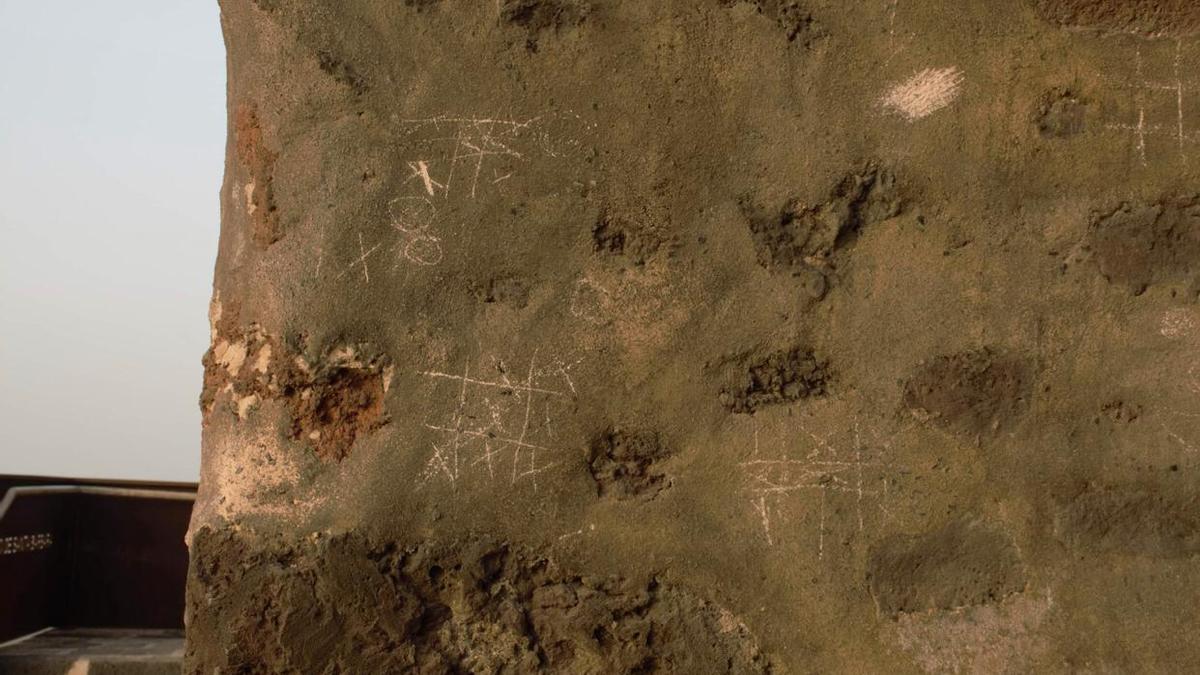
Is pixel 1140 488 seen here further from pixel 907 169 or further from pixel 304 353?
pixel 304 353

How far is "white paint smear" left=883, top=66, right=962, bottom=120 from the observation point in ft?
10.6

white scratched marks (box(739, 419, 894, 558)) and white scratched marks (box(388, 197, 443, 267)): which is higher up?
white scratched marks (box(388, 197, 443, 267))

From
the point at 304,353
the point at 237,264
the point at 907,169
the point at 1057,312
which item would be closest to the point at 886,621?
the point at 1057,312

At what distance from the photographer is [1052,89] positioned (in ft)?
10.5

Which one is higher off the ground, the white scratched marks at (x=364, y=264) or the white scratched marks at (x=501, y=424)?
the white scratched marks at (x=364, y=264)

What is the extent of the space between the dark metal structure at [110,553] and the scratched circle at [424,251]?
2.54m

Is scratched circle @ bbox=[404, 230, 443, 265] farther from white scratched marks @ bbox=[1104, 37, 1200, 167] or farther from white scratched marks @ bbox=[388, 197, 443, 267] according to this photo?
white scratched marks @ bbox=[1104, 37, 1200, 167]

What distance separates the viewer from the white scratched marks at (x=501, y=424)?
334cm

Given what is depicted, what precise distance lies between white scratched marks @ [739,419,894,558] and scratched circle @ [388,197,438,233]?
1.15 metres

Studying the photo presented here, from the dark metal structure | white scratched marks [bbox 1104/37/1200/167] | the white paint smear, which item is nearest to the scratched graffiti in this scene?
the white paint smear

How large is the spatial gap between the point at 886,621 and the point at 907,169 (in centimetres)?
128

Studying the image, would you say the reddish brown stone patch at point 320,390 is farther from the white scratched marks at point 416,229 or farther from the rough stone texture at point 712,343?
the white scratched marks at point 416,229

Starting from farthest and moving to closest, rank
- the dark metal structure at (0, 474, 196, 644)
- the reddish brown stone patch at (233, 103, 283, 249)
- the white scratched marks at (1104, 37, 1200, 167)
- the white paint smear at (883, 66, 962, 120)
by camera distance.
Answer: the dark metal structure at (0, 474, 196, 644) → the reddish brown stone patch at (233, 103, 283, 249) → the white paint smear at (883, 66, 962, 120) → the white scratched marks at (1104, 37, 1200, 167)

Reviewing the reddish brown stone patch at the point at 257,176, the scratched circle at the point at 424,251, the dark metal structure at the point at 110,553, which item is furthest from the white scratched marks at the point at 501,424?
the dark metal structure at the point at 110,553
